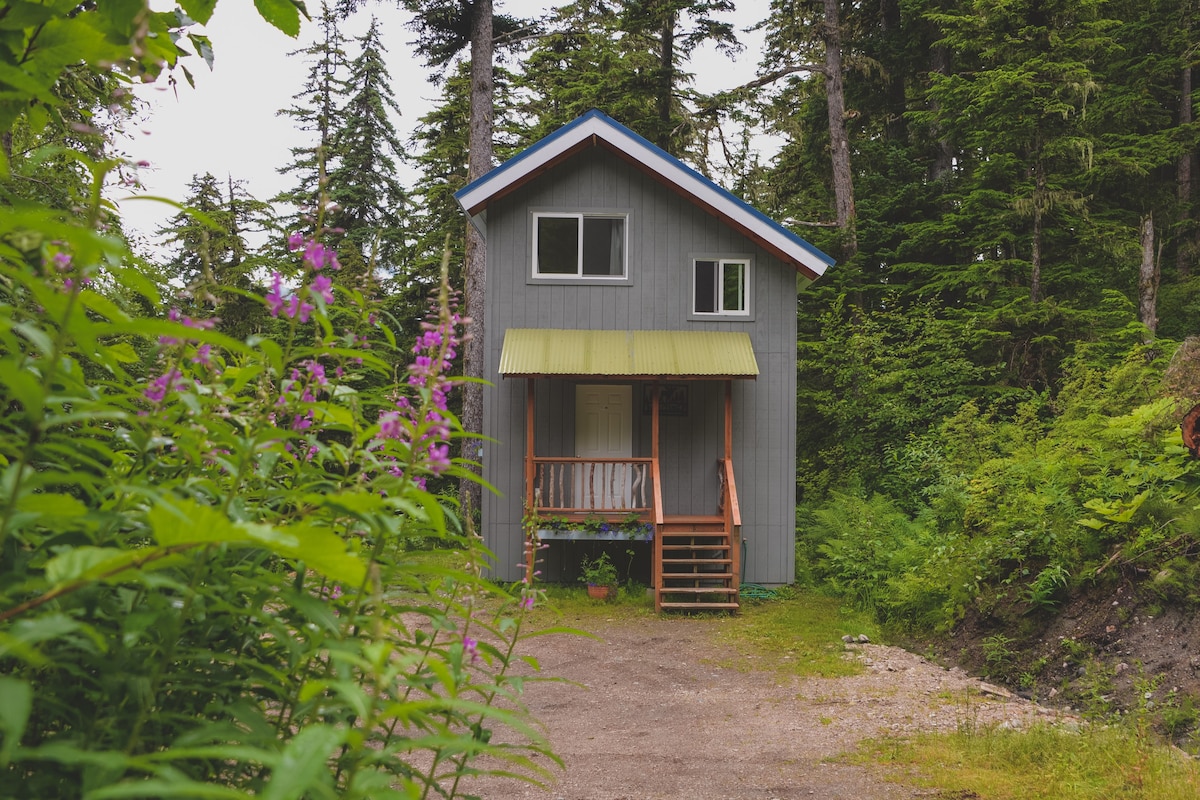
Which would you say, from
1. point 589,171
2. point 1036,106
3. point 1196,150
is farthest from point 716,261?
point 1196,150

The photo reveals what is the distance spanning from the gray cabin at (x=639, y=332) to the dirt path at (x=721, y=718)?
337cm

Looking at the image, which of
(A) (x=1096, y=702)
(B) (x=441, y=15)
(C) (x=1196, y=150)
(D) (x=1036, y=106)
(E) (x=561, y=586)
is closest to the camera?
(A) (x=1096, y=702)

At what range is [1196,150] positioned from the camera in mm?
17344

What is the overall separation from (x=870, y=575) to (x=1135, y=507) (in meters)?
3.52

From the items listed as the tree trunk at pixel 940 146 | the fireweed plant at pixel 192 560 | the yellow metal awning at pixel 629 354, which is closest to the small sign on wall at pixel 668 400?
the yellow metal awning at pixel 629 354

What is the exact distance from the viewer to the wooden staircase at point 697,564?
10.1m

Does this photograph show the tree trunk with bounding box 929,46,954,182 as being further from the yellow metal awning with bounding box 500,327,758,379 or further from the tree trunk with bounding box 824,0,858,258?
the yellow metal awning with bounding box 500,327,758,379

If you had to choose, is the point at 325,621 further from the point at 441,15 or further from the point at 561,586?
the point at 441,15

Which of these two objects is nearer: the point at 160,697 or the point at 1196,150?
the point at 160,697

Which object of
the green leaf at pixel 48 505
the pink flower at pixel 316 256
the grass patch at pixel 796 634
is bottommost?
the grass patch at pixel 796 634

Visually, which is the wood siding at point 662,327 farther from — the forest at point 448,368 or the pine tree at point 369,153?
the pine tree at point 369,153

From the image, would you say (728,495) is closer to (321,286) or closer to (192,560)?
(321,286)

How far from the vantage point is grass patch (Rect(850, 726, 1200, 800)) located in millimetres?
4180

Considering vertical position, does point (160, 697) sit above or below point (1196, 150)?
below
